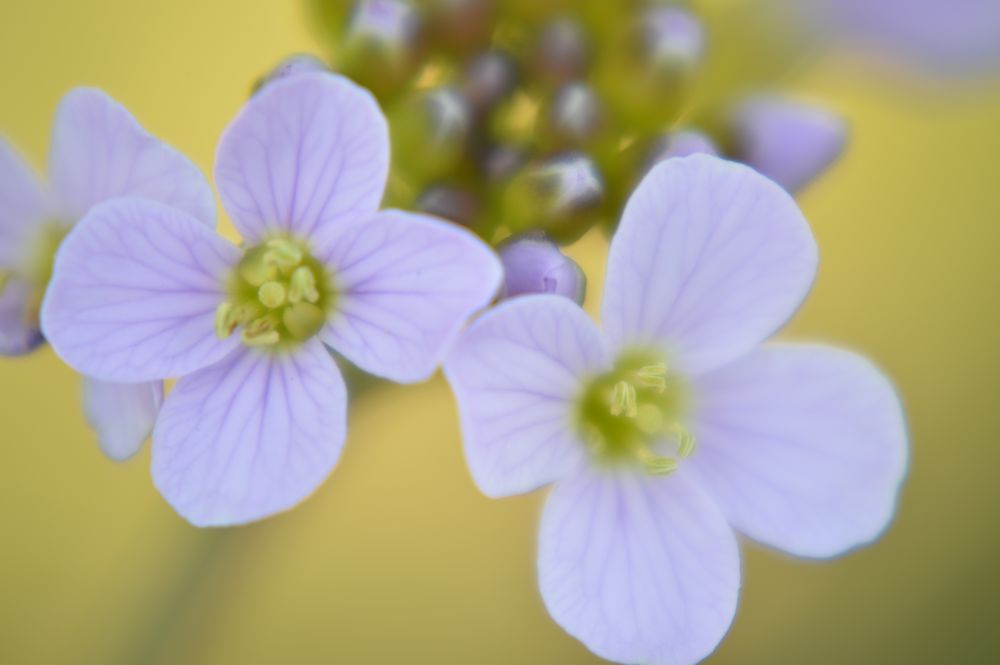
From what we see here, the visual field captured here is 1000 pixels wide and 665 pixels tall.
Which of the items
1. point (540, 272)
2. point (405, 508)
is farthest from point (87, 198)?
point (405, 508)

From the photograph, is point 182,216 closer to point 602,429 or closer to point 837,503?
point 602,429

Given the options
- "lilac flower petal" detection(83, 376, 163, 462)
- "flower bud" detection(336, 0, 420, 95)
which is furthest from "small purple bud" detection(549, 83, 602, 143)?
"lilac flower petal" detection(83, 376, 163, 462)

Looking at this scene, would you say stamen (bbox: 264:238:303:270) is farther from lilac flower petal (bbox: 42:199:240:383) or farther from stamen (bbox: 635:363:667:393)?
stamen (bbox: 635:363:667:393)

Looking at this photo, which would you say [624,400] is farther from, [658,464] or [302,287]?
[302,287]

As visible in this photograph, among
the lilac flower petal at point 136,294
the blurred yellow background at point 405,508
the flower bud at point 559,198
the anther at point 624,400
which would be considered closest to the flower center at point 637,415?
the anther at point 624,400

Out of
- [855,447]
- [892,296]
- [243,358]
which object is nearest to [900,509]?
[892,296]

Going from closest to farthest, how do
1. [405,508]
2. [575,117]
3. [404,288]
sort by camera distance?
1. [404,288]
2. [575,117]
3. [405,508]

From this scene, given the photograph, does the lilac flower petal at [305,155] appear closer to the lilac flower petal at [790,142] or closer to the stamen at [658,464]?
the stamen at [658,464]

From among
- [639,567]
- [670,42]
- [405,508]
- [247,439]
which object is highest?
[670,42]
